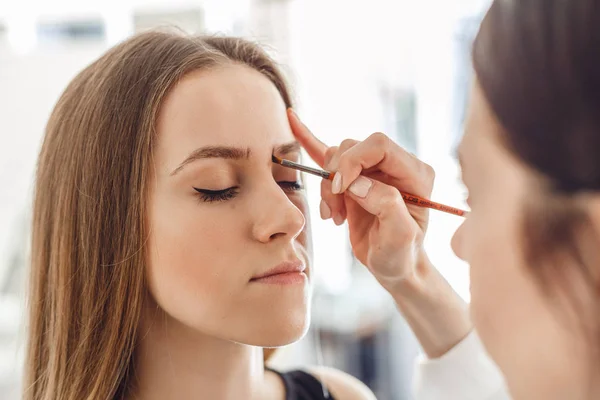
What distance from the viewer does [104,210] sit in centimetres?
85

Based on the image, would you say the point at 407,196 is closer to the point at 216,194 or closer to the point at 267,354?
the point at 216,194

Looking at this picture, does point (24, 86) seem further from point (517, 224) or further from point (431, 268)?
point (517, 224)

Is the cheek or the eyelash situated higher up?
the eyelash

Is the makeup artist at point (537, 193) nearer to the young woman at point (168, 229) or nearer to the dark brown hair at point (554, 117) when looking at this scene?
the dark brown hair at point (554, 117)

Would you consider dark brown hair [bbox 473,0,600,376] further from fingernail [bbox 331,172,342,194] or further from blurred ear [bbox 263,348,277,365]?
blurred ear [bbox 263,348,277,365]

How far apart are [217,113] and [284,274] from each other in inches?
9.5

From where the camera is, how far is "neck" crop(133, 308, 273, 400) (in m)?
0.87

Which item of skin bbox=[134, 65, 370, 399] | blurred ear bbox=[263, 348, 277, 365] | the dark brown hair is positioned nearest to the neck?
skin bbox=[134, 65, 370, 399]

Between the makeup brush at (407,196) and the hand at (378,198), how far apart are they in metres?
0.02

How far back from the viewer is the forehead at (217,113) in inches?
32.3

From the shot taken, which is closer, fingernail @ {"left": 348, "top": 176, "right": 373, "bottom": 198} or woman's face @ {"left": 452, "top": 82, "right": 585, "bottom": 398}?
woman's face @ {"left": 452, "top": 82, "right": 585, "bottom": 398}

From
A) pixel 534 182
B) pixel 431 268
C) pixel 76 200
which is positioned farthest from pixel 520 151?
pixel 76 200

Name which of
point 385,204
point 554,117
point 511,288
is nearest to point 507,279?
point 511,288

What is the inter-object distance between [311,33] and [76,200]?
5.67ft
